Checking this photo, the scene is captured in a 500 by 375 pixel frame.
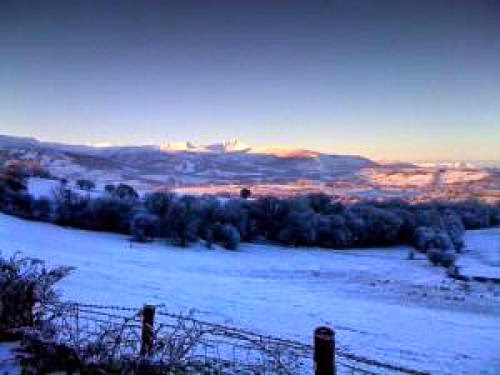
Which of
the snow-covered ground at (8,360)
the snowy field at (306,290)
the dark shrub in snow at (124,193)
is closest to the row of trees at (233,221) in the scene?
the dark shrub in snow at (124,193)

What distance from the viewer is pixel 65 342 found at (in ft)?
25.9

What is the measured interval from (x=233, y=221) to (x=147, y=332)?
58.2 metres

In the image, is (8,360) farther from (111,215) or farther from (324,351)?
(111,215)

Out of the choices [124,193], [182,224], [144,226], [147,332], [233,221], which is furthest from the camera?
[124,193]

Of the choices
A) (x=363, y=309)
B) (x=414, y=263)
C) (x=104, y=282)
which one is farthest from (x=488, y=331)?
(x=414, y=263)

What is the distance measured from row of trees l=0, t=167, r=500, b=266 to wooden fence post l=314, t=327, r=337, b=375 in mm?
53378

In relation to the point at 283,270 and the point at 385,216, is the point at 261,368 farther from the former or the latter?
the point at 385,216

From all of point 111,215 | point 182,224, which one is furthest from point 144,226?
point 111,215

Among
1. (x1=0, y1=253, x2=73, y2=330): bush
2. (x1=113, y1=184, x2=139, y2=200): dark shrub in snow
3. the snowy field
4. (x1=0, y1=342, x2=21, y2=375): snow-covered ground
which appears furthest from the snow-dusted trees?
(x1=0, y1=342, x2=21, y2=375): snow-covered ground

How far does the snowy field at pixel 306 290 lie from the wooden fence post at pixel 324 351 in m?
13.9

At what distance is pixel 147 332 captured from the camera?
830 centimetres

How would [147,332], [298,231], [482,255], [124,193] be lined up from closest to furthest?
[147,332]
[482,255]
[298,231]
[124,193]

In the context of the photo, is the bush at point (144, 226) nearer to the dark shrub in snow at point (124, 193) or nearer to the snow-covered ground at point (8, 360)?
the dark shrub in snow at point (124, 193)

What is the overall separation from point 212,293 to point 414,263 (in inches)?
1141
